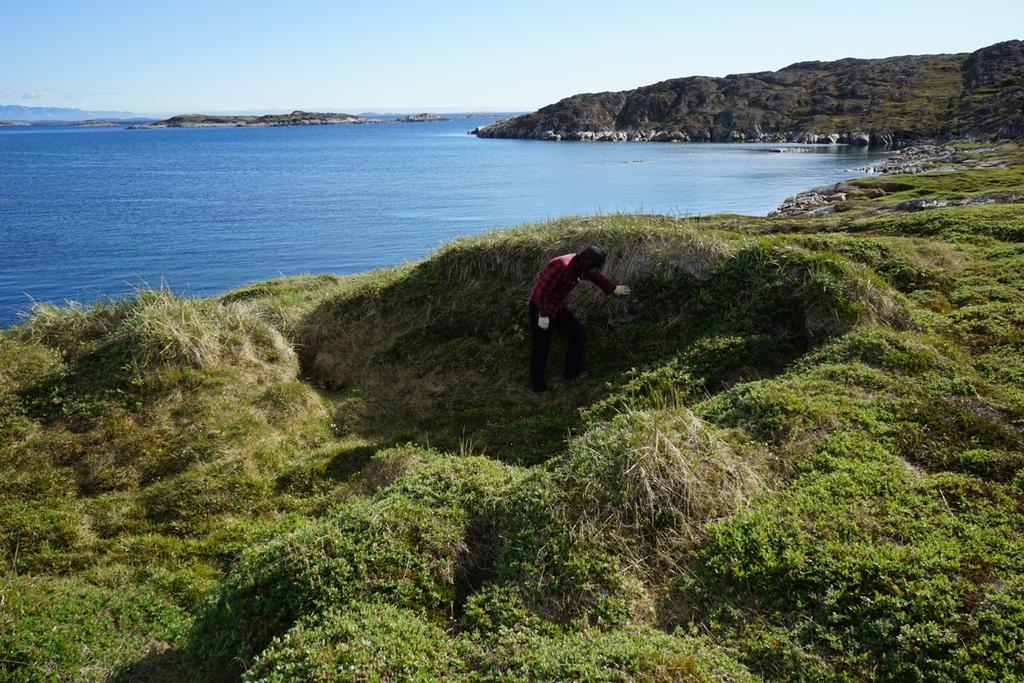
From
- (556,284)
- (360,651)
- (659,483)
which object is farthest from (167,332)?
(659,483)

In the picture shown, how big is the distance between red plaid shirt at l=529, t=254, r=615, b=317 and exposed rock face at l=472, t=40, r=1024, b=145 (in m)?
81.0

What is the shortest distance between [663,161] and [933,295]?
260 feet

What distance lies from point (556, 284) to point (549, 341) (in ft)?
3.91

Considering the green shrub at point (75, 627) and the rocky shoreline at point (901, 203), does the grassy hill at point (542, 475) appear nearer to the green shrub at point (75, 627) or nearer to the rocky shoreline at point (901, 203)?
the green shrub at point (75, 627)

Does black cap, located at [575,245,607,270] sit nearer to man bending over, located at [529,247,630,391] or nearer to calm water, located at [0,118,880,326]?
man bending over, located at [529,247,630,391]

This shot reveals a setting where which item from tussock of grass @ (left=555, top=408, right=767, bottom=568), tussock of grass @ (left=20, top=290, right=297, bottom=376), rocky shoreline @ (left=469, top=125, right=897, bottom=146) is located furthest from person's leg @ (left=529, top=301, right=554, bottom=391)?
rocky shoreline @ (left=469, top=125, right=897, bottom=146)

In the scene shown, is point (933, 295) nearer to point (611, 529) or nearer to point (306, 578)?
point (611, 529)

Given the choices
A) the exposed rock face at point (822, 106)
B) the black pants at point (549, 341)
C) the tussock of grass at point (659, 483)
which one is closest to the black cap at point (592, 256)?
the black pants at point (549, 341)

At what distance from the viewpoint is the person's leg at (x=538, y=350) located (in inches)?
437

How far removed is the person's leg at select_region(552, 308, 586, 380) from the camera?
36.7 feet

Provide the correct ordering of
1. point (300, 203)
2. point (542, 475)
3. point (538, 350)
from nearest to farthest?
point (542, 475), point (538, 350), point (300, 203)

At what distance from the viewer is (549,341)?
1145 centimetres

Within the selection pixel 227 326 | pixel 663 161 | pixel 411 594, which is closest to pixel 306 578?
pixel 411 594

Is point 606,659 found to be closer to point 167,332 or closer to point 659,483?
point 659,483
